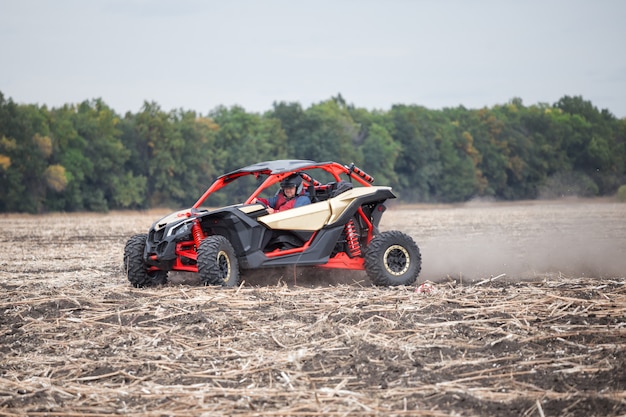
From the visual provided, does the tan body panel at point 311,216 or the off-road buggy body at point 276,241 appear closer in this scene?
the off-road buggy body at point 276,241

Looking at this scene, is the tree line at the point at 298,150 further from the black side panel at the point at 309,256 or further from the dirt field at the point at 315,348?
the dirt field at the point at 315,348

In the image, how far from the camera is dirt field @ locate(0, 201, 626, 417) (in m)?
7.14

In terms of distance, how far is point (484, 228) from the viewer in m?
32.3

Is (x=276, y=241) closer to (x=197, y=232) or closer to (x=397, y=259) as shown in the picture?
(x=197, y=232)

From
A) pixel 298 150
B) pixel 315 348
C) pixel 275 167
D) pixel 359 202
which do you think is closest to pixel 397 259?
pixel 359 202

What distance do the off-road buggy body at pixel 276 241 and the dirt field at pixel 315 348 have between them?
1.42ft

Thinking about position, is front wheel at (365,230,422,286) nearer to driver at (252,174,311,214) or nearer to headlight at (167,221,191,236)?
driver at (252,174,311,214)

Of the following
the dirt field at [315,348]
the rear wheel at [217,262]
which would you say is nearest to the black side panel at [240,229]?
the rear wheel at [217,262]

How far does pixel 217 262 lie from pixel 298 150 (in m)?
76.1

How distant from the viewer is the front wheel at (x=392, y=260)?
539 inches

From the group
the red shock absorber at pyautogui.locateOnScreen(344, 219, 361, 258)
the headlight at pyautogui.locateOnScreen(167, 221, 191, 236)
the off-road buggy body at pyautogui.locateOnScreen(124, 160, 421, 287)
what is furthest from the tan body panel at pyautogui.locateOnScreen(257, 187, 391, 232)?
the headlight at pyautogui.locateOnScreen(167, 221, 191, 236)

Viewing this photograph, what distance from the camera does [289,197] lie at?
14.6m

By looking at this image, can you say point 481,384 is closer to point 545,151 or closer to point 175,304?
point 175,304

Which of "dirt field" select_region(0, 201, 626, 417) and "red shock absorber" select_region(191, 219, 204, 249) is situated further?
"red shock absorber" select_region(191, 219, 204, 249)
